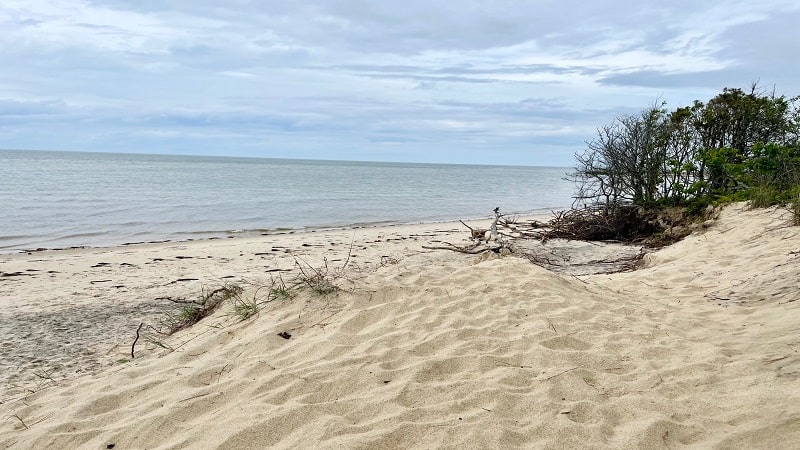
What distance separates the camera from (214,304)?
20.2ft

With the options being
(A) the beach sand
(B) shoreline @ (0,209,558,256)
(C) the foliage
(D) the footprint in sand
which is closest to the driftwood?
(C) the foliage

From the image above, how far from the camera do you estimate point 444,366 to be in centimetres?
389

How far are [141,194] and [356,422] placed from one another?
26.9 meters

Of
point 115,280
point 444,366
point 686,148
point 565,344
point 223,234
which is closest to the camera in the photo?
point 444,366

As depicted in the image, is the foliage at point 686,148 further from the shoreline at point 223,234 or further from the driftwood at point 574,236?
the shoreline at point 223,234

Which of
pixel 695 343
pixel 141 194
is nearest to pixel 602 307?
pixel 695 343

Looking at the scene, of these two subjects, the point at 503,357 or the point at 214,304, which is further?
the point at 214,304

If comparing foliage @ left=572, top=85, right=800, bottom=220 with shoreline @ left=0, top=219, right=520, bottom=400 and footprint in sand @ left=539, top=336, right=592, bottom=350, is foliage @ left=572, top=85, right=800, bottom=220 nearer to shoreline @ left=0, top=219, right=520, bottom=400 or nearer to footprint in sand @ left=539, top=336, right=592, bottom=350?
shoreline @ left=0, top=219, right=520, bottom=400

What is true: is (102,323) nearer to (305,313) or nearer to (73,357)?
(73,357)

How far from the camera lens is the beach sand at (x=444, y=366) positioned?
10.2ft

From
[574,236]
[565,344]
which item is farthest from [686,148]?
[565,344]

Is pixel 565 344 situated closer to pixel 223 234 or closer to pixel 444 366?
pixel 444 366

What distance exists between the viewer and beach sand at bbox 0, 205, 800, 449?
122 inches

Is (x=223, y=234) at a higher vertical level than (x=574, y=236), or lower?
lower
